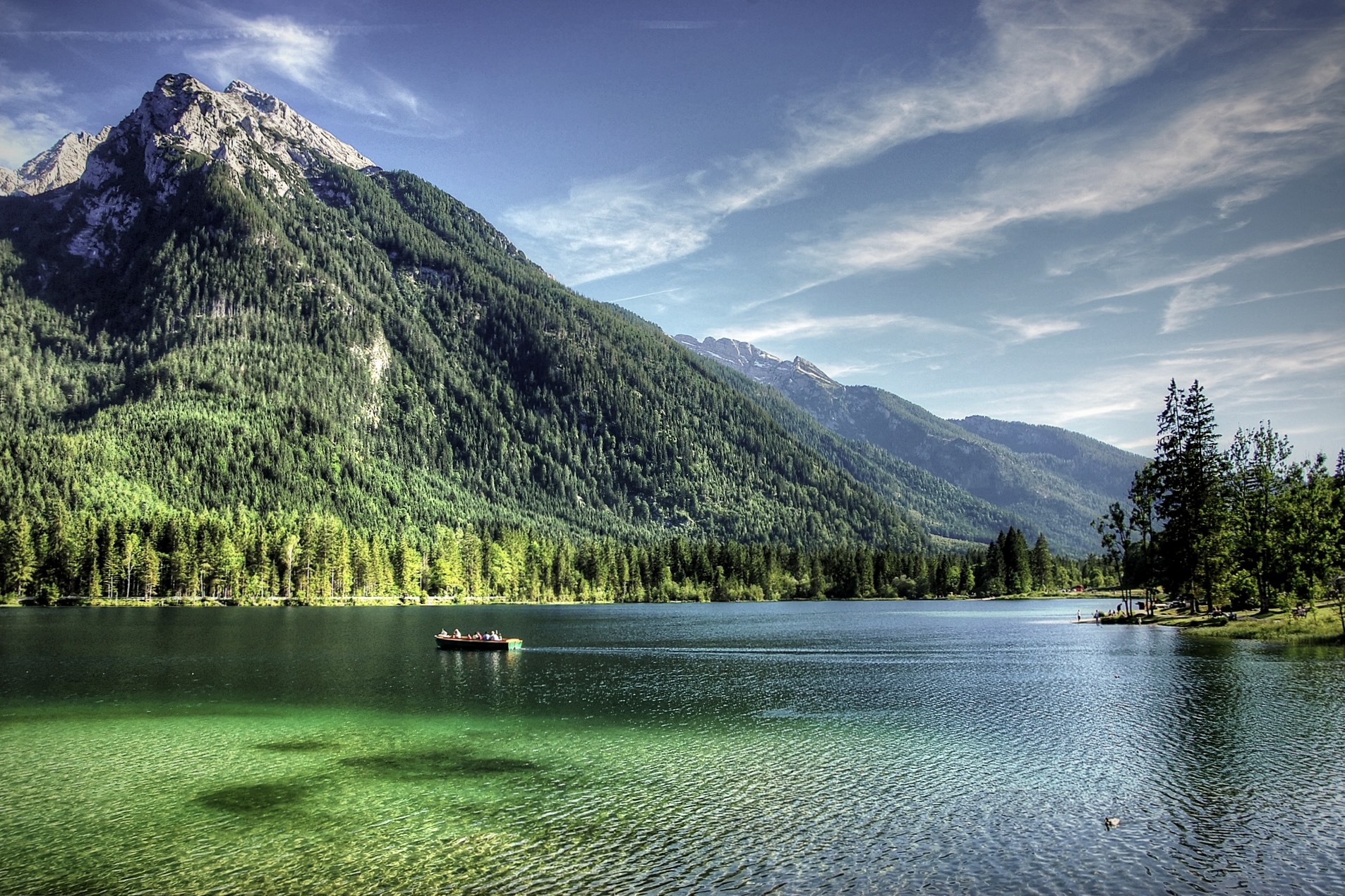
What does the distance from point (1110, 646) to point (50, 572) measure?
20684cm

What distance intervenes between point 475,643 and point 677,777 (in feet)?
213

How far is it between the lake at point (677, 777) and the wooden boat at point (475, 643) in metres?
16.0

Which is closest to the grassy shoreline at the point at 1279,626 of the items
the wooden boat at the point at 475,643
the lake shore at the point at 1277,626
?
the lake shore at the point at 1277,626

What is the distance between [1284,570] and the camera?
101750 millimetres

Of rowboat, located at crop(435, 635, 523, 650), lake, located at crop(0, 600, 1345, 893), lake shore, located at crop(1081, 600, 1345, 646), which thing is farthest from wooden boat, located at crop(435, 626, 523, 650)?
lake shore, located at crop(1081, 600, 1345, 646)

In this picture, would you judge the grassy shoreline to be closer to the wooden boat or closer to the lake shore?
the lake shore

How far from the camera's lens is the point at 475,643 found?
96812mm

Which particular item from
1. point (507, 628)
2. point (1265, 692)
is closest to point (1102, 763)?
point (1265, 692)

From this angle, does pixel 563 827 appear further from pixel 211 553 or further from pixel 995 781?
pixel 211 553

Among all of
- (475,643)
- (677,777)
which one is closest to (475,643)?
(475,643)

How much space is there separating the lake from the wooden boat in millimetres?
15996

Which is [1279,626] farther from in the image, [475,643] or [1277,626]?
[475,643]

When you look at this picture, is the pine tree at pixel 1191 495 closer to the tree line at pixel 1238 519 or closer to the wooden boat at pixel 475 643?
the tree line at pixel 1238 519

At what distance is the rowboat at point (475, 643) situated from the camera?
96500 millimetres
